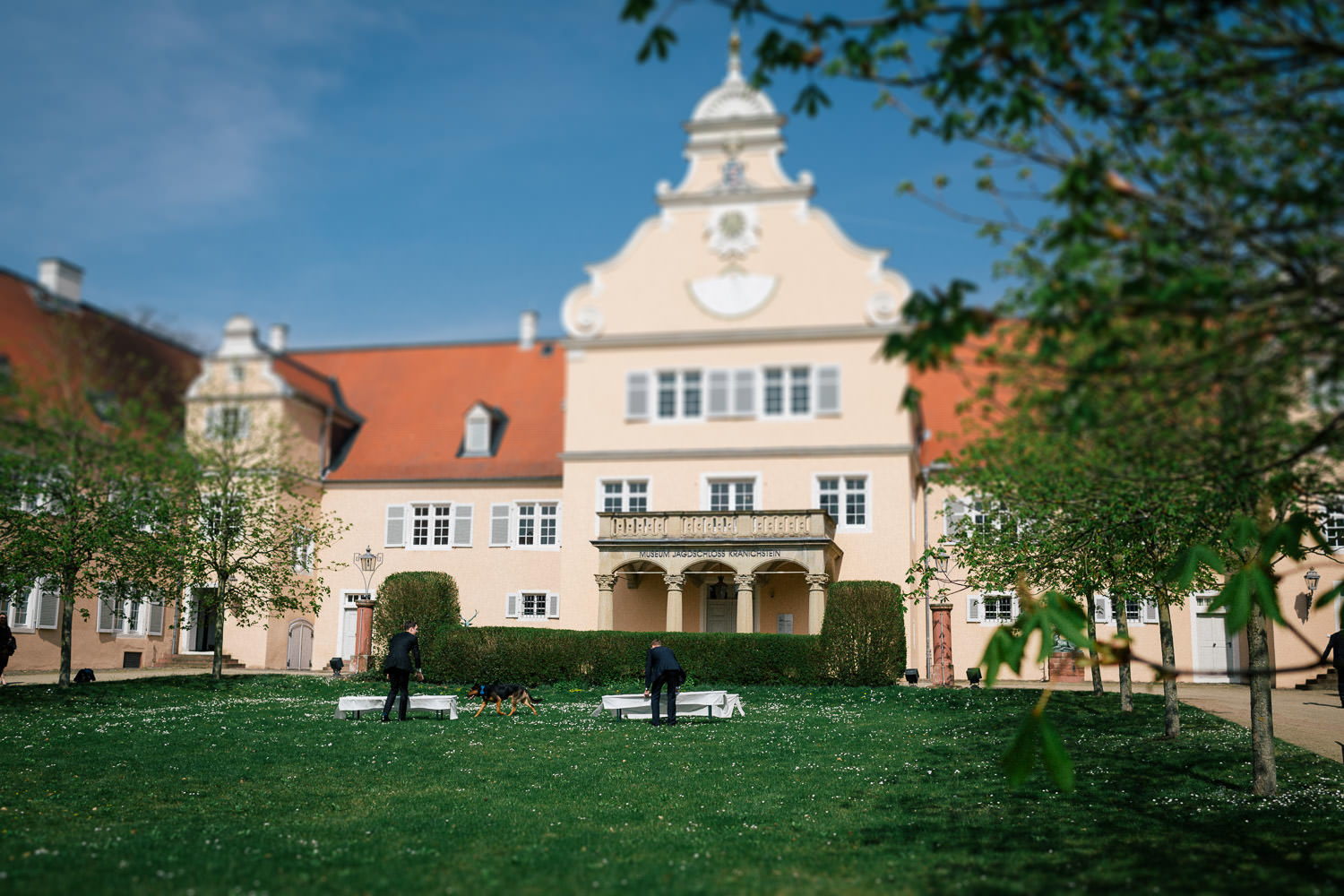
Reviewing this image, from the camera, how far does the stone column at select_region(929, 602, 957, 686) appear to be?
86.8 feet

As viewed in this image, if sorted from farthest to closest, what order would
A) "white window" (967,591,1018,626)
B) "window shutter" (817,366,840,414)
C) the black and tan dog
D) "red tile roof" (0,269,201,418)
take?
1. "white window" (967,591,1018,626)
2. "window shutter" (817,366,840,414)
3. "red tile roof" (0,269,201,418)
4. the black and tan dog

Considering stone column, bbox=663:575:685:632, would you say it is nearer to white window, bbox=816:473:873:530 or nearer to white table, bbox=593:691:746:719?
white window, bbox=816:473:873:530

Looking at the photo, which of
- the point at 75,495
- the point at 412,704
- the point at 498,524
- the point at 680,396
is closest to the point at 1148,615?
the point at 680,396

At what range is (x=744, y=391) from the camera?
34.2 meters

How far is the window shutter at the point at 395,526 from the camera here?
38438 millimetres

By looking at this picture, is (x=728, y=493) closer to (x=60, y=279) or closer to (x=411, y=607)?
(x=411, y=607)

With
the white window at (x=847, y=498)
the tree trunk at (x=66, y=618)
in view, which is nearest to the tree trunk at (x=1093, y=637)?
the white window at (x=847, y=498)

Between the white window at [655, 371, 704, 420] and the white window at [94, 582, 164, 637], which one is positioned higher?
the white window at [655, 371, 704, 420]

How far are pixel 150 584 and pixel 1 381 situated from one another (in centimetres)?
525

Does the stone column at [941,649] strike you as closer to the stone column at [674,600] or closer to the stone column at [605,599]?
the stone column at [674,600]

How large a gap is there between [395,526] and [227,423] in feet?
28.5

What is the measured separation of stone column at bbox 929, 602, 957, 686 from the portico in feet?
13.0

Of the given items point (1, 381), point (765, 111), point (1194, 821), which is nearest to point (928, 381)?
point (765, 111)

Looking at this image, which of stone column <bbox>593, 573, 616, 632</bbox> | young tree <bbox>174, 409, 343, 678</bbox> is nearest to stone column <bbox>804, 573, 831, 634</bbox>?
stone column <bbox>593, 573, 616, 632</bbox>
